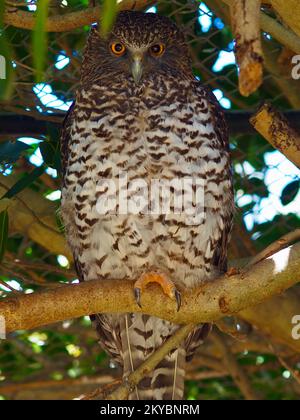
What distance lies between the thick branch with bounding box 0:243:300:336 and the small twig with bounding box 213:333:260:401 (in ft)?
4.40

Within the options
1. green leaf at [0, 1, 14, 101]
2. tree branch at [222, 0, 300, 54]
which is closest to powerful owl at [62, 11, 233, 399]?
tree branch at [222, 0, 300, 54]

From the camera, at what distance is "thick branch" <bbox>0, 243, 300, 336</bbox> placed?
228 cm

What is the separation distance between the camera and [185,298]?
8.47 feet

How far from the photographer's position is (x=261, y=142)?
3.78 meters

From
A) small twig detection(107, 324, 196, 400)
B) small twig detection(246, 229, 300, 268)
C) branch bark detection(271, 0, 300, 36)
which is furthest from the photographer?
small twig detection(107, 324, 196, 400)

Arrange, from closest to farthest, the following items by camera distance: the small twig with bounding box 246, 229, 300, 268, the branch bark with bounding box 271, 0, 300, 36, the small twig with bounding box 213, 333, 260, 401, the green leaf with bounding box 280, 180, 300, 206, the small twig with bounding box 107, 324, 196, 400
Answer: the branch bark with bounding box 271, 0, 300, 36 → the small twig with bounding box 246, 229, 300, 268 → the small twig with bounding box 107, 324, 196, 400 → the green leaf with bounding box 280, 180, 300, 206 → the small twig with bounding box 213, 333, 260, 401

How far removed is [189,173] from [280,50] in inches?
42.4

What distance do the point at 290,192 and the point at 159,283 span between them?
103 cm

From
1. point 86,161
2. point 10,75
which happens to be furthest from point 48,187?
point 10,75

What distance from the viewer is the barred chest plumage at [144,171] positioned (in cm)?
288

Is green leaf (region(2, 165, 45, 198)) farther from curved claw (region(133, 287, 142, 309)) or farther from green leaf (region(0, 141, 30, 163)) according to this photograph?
curved claw (region(133, 287, 142, 309))

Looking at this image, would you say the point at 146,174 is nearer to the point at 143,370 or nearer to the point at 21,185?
the point at 21,185

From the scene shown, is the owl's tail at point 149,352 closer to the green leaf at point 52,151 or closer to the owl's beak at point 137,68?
the green leaf at point 52,151

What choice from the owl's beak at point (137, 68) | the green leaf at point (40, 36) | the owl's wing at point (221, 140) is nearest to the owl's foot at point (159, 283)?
the owl's wing at point (221, 140)
